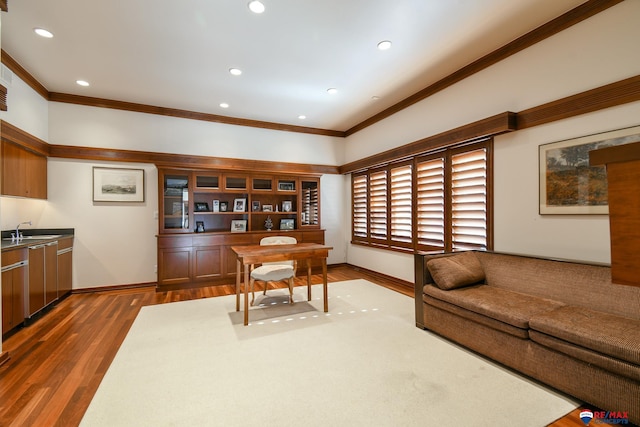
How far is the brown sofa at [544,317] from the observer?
5.66 ft

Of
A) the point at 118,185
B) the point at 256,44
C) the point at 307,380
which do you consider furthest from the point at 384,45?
the point at 118,185

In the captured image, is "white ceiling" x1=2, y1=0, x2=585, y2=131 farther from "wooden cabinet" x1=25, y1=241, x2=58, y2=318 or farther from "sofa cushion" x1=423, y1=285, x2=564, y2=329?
"sofa cushion" x1=423, y1=285, x2=564, y2=329

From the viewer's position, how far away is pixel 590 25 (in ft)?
8.32

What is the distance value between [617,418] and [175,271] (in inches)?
199

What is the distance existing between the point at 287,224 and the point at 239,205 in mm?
1023

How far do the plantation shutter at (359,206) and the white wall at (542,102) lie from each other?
2.13 metres

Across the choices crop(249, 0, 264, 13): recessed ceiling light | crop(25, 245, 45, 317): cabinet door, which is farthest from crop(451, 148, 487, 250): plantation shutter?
crop(25, 245, 45, 317): cabinet door

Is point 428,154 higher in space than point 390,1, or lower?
lower

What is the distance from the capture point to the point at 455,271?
112 inches

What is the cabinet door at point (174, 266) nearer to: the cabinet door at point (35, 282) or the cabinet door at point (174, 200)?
the cabinet door at point (174, 200)

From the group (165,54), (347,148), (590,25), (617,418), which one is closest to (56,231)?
(165,54)

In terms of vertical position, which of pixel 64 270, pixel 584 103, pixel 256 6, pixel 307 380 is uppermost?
pixel 256 6

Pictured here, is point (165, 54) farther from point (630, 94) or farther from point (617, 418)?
point (617, 418)

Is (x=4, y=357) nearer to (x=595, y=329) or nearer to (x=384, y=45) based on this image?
(x=595, y=329)
